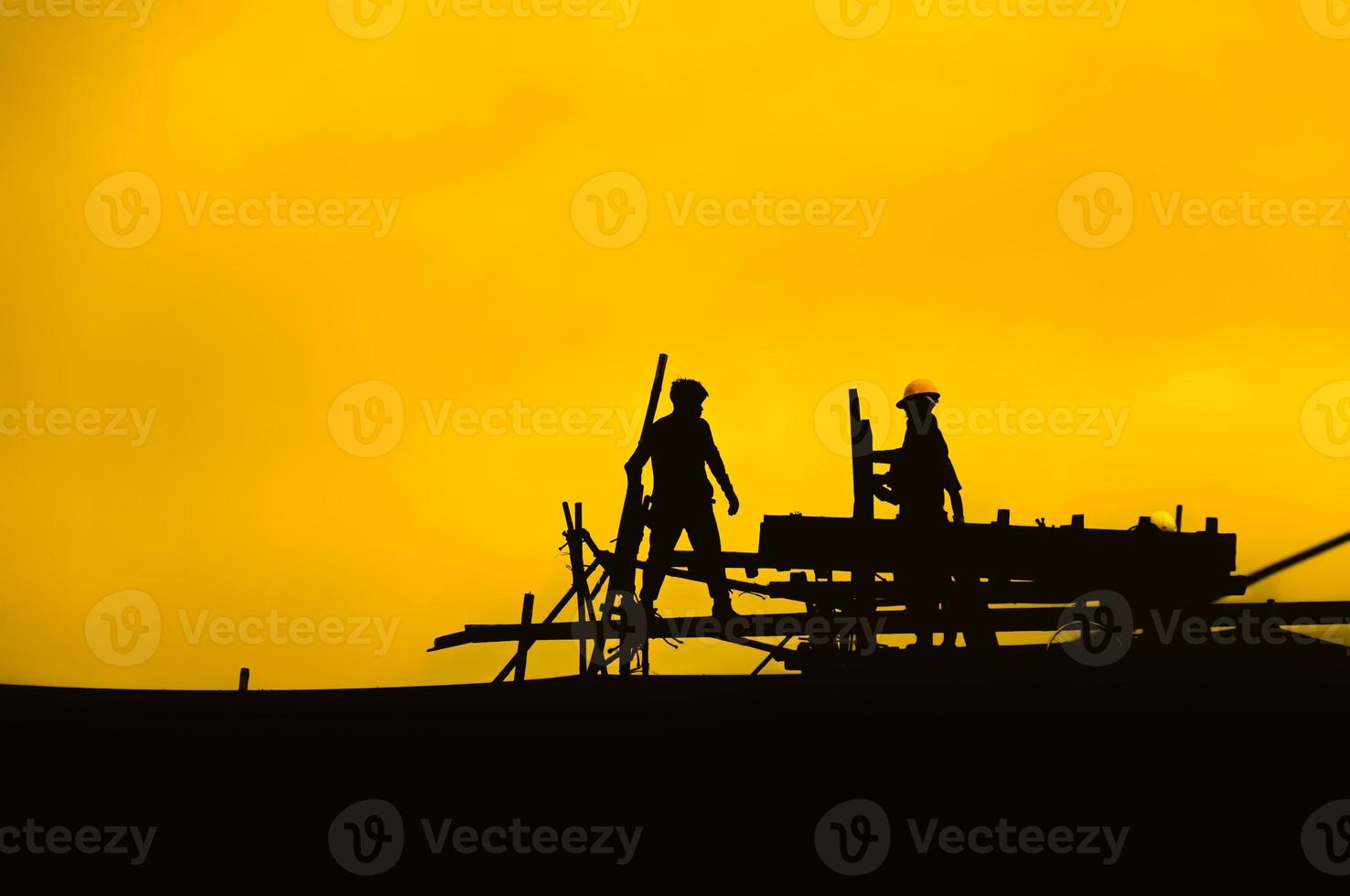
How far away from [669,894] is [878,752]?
164 centimetres

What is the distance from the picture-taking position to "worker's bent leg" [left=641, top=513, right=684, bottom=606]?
1379 centimetres

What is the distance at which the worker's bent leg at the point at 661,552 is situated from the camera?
13789mm

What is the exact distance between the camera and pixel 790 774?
32.8 feet

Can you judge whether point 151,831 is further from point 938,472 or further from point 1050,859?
point 938,472
